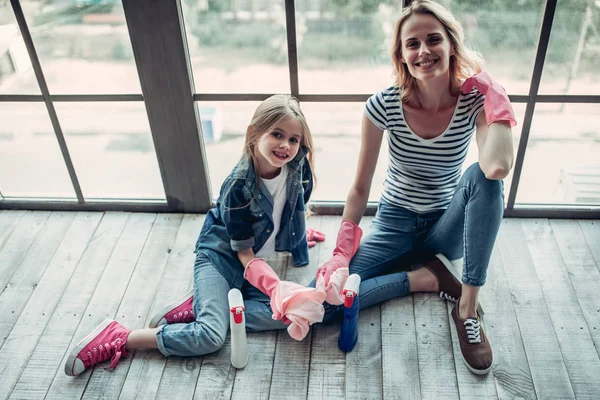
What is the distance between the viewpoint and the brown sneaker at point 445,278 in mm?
1624

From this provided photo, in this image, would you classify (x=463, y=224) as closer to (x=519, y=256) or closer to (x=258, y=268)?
(x=519, y=256)

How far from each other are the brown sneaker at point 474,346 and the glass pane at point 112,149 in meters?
1.19

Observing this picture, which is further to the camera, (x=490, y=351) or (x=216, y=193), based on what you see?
(x=216, y=193)

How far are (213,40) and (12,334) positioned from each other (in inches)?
42.5

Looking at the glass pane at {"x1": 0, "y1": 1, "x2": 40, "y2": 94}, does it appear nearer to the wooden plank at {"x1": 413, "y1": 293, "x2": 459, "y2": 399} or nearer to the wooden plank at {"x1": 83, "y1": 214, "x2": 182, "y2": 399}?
the wooden plank at {"x1": 83, "y1": 214, "x2": 182, "y2": 399}

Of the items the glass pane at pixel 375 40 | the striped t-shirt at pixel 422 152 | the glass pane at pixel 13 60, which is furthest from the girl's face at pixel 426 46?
the glass pane at pixel 13 60

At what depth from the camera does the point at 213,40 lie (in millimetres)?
1700

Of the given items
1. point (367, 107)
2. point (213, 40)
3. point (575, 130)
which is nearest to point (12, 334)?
point (213, 40)

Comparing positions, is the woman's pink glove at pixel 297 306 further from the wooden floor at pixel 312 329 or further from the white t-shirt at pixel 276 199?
the white t-shirt at pixel 276 199

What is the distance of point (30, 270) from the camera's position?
1.84 meters

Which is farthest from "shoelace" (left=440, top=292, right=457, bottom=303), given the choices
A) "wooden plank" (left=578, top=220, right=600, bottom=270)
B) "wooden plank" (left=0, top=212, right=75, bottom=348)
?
"wooden plank" (left=0, top=212, right=75, bottom=348)

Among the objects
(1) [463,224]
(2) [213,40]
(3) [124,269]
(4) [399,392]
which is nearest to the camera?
(4) [399,392]

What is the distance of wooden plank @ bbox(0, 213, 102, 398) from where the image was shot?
1520 mm

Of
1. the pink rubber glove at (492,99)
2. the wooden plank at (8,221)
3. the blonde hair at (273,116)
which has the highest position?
the pink rubber glove at (492,99)
